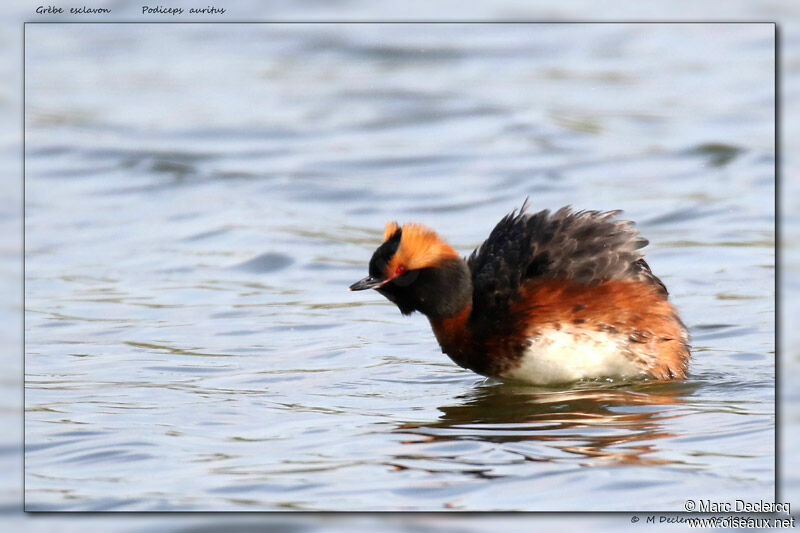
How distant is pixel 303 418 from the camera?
8320 mm

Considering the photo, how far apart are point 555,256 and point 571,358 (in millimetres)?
672

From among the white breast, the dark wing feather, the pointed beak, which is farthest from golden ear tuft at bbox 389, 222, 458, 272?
the white breast

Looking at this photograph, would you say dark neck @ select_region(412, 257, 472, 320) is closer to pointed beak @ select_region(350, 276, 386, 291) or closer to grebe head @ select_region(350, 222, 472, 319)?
grebe head @ select_region(350, 222, 472, 319)

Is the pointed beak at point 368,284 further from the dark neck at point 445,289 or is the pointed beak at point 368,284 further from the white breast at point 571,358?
the white breast at point 571,358

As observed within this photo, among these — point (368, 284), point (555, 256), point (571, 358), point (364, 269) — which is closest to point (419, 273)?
point (368, 284)

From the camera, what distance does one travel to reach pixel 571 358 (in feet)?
28.6

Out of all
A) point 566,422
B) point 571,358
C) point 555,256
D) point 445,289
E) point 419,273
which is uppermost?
point 555,256

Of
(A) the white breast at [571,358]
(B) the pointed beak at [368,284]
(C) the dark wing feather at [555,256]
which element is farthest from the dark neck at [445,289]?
(A) the white breast at [571,358]

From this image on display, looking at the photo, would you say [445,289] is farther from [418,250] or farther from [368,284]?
[368,284]

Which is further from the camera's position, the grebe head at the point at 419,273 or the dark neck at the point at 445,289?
the dark neck at the point at 445,289

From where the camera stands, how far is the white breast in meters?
8.66

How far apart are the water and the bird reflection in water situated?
27mm

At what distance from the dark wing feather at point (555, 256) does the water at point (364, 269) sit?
0.70m

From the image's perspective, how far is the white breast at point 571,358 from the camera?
28.4ft
